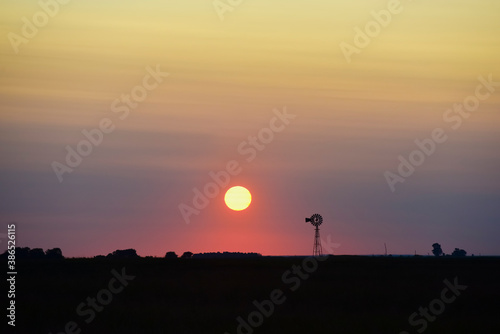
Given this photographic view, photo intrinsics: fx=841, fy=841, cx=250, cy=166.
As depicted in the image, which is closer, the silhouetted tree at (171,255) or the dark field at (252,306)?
the dark field at (252,306)

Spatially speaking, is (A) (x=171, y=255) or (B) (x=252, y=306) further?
(A) (x=171, y=255)

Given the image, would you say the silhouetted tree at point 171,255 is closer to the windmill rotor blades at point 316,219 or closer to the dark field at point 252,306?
the windmill rotor blades at point 316,219

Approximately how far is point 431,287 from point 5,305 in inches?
1062

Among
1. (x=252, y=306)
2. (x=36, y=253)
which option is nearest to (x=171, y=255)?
(x=36, y=253)

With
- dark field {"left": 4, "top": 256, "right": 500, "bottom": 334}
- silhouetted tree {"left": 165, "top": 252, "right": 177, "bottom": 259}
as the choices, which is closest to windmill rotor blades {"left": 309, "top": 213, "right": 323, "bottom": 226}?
silhouetted tree {"left": 165, "top": 252, "right": 177, "bottom": 259}

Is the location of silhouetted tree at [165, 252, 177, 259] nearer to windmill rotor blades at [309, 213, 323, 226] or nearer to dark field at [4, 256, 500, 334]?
windmill rotor blades at [309, 213, 323, 226]

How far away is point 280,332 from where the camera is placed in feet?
106

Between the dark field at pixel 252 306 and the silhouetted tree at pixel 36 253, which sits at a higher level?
the silhouetted tree at pixel 36 253

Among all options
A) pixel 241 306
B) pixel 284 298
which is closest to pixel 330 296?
pixel 284 298

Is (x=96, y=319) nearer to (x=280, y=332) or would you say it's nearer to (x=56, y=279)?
(x=280, y=332)

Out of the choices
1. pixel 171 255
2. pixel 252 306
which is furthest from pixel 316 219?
pixel 252 306

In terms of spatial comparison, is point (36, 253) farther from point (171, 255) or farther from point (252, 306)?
point (252, 306)

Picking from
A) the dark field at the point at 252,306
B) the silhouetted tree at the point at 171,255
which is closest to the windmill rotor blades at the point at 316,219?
the silhouetted tree at the point at 171,255

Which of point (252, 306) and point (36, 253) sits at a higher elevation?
point (36, 253)
